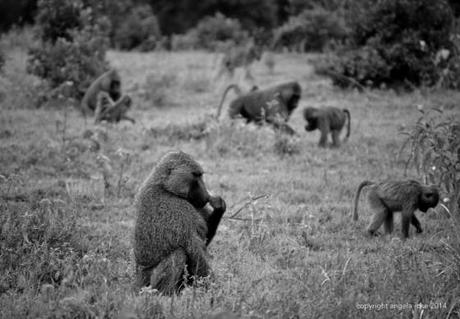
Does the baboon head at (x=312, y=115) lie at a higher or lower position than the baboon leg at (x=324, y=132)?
higher

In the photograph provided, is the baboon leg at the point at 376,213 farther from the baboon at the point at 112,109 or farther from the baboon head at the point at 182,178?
the baboon at the point at 112,109

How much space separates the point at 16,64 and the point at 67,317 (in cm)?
1567

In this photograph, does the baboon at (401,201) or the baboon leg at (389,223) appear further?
the baboon leg at (389,223)

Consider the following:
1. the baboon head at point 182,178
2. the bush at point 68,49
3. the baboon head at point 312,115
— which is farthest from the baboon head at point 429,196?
the bush at point 68,49

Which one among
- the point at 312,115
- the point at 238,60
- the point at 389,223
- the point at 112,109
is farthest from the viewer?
the point at 238,60

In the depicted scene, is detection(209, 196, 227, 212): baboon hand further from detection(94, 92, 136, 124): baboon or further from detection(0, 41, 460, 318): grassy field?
detection(94, 92, 136, 124): baboon

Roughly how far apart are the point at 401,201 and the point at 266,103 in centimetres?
601

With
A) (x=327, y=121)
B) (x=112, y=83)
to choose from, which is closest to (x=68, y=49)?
(x=112, y=83)

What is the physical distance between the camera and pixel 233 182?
26.4 ft

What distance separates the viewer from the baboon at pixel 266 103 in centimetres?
1177

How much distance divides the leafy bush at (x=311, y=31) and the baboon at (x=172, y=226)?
808 inches

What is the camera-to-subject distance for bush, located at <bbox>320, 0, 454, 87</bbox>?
14.8m

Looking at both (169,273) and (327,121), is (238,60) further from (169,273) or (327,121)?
(169,273)

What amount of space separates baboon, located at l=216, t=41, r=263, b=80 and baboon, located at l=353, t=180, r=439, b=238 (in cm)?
1136
